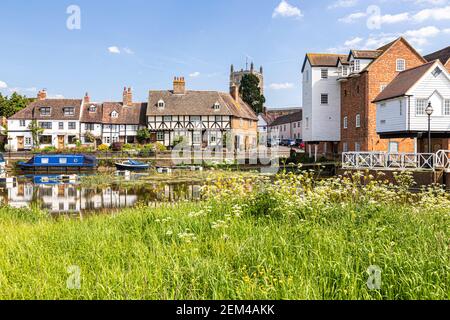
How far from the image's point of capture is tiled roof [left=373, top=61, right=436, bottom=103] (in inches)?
1172

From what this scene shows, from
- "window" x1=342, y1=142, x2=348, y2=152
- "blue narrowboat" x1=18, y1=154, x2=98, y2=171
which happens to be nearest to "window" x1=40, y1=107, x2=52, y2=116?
"blue narrowboat" x1=18, y1=154, x2=98, y2=171

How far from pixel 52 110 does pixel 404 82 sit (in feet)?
173

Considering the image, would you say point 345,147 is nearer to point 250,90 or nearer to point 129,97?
point 129,97

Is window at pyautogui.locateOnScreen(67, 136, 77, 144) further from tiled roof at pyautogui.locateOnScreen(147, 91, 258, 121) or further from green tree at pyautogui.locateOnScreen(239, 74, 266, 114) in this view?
green tree at pyautogui.locateOnScreen(239, 74, 266, 114)

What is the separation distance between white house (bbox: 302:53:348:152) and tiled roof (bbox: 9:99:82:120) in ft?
124

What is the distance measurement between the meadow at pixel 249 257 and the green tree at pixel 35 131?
55.9m

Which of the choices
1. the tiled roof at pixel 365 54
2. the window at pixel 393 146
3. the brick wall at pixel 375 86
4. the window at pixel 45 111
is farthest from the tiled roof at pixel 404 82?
the window at pixel 45 111

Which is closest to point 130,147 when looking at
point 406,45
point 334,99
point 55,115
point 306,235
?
point 55,115

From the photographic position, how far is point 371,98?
38.6m

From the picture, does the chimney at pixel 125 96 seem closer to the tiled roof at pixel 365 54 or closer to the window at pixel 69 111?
the window at pixel 69 111

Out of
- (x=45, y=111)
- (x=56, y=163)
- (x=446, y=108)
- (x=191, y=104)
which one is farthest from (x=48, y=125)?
A: (x=446, y=108)

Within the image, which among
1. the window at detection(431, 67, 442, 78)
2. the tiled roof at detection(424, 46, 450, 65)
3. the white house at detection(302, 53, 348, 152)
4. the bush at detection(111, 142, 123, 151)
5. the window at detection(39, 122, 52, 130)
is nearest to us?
the window at detection(431, 67, 442, 78)

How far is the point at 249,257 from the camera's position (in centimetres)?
587

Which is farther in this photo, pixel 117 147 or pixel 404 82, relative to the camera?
pixel 117 147
